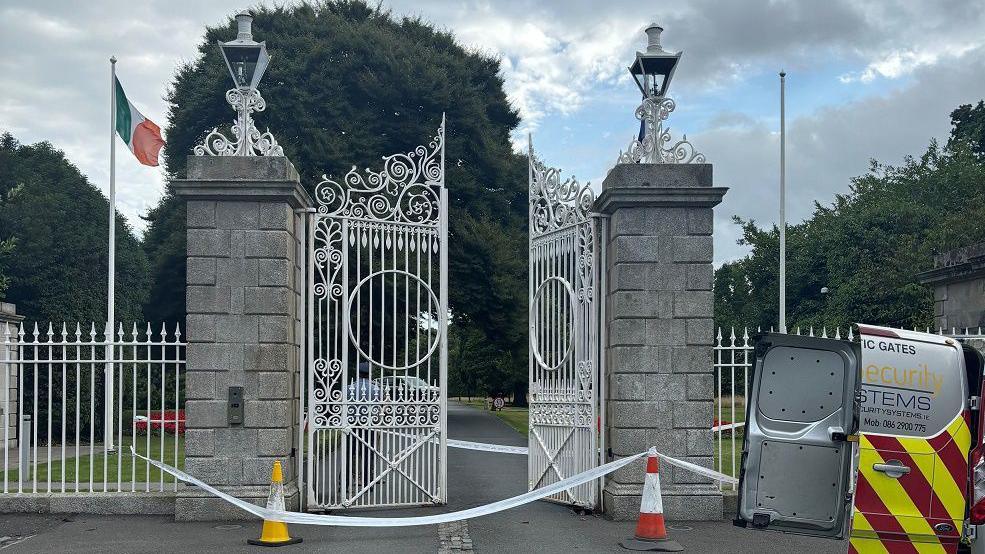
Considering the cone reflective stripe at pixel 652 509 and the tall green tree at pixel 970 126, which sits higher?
the tall green tree at pixel 970 126

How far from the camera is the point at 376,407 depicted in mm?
11023

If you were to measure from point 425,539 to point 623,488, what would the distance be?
2.33 meters

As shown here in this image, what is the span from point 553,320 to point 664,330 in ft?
5.62

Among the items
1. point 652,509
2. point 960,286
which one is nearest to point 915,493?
point 652,509

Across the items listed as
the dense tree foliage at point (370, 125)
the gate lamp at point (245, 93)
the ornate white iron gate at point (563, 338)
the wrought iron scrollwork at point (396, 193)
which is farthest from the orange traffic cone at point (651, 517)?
the dense tree foliage at point (370, 125)

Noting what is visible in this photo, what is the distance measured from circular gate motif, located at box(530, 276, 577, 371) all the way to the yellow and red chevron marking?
15.6 ft

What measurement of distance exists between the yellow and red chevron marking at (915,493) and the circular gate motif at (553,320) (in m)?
4.75

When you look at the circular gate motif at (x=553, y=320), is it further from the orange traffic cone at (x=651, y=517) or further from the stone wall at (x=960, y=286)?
the stone wall at (x=960, y=286)

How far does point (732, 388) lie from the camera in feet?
33.4

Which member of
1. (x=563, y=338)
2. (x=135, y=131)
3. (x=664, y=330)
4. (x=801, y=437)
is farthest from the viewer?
(x=135, y=131)

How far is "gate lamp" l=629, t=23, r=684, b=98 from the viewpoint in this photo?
10.6 metres

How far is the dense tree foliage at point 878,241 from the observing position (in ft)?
112

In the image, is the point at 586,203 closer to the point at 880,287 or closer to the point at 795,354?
the point at 795,354

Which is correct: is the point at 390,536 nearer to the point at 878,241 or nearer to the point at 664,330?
the point at 664,330
